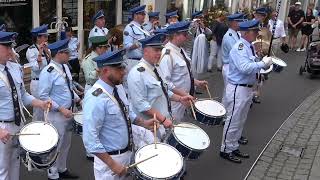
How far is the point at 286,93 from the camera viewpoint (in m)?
11.4

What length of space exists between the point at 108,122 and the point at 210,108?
2262 millimetres

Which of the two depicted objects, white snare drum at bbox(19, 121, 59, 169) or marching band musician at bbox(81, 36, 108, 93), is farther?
marching band musician at bbox(81, 36, 108, 93)

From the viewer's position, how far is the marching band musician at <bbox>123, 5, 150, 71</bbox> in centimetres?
873

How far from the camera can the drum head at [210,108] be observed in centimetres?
561

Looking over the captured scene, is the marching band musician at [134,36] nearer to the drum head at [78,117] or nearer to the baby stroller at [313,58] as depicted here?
the drum head at [78,117]

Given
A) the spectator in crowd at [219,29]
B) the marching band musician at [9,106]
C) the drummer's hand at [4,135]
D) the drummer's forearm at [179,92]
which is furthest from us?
the spectator in crowd at [219,29]

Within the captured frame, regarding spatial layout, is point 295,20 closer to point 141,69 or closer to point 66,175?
point 66,175

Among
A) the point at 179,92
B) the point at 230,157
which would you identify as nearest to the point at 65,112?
the point at 179,92

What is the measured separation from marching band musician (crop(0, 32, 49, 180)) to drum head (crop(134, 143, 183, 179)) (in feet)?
4.55

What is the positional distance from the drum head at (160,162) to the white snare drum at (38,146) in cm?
102

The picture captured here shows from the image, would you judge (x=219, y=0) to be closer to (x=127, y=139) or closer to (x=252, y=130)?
(x=252, y=130)

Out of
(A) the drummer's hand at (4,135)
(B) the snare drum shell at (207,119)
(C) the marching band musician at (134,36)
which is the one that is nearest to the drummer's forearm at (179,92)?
(B) the snare drum shell at (207,119)

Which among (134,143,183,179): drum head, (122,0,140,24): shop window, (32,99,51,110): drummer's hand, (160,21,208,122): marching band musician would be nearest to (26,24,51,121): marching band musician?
(32,99,51,110): drummer's hand

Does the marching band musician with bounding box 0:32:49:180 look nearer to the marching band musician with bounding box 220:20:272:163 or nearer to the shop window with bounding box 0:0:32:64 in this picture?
the marching band musician with bounding box 220:20:272:163
